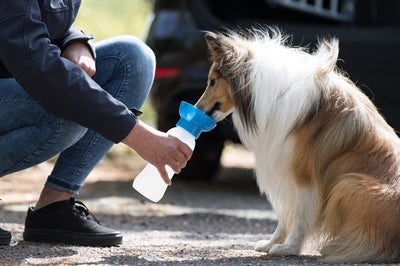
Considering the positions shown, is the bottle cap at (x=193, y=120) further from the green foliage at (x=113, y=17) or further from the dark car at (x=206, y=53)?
the green foliage at (x=113, y=17)

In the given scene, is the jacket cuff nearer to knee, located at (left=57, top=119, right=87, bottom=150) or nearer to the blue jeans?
the blue jeans

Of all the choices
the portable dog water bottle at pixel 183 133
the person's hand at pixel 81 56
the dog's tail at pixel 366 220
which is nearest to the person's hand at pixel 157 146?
the portable dog water bottle at pixel 183 133

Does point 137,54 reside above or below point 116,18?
above

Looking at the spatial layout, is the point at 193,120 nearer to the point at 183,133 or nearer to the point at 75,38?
the point at 183,133

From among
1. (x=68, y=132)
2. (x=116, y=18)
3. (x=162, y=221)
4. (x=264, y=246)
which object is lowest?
(x=162, y=221)

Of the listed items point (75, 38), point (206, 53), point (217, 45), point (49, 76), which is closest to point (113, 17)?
point (206, 53)

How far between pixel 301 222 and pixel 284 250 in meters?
0.16

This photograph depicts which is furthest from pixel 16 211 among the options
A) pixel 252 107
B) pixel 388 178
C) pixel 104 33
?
pixel 104 33

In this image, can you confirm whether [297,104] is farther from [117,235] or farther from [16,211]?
[16,211]

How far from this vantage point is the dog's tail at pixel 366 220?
11.5 ft

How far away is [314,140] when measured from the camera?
12.1 feet

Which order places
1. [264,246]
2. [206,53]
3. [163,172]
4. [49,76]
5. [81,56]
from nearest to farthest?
1. [49,76]
2. [163,172]
3. [81,56]
4. [264,246]
5. [206,53]

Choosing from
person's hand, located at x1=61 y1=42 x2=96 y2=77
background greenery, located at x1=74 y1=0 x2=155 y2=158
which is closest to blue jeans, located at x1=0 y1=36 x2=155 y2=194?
person's hand, located at x1=61 y1=42 x2=96 y2=77

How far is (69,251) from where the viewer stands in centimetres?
364
